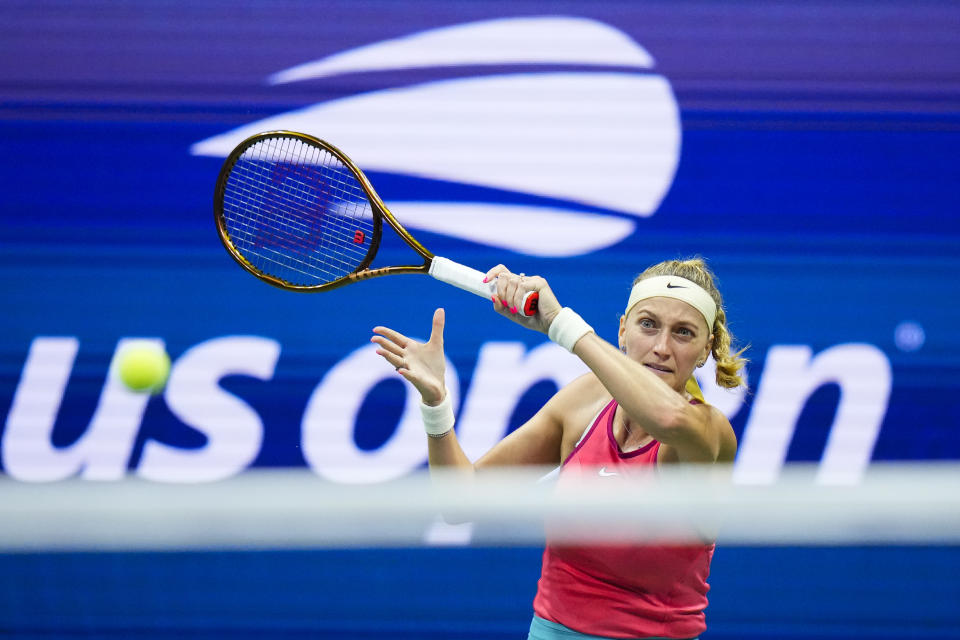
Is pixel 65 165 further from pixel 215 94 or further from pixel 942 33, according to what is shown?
pixel 942 33

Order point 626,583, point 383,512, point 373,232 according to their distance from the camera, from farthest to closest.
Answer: point 373,232, point 626,583, point 383,512

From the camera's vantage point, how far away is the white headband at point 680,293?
2082 mm

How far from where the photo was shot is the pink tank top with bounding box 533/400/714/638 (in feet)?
6.48

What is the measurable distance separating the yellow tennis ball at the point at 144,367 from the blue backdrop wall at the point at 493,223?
5 cm

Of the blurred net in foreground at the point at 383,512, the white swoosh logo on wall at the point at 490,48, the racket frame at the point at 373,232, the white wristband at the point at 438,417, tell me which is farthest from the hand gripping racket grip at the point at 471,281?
the white swoosh logo on wall at the point at 490,48

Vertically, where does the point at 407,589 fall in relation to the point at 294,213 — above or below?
below

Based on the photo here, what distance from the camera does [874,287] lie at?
336 centimetres

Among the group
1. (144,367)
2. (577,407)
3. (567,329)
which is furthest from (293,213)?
(567,329)

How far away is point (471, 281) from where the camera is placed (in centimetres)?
206

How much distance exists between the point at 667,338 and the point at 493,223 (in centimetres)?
143

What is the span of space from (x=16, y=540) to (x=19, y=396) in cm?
232

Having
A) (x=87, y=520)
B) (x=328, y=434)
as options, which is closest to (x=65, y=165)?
(x=328, y=434)

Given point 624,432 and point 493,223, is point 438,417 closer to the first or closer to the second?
point 624,432

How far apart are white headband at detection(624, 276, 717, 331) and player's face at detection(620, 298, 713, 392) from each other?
0.01 m
